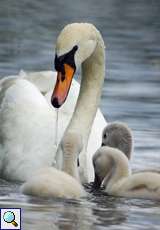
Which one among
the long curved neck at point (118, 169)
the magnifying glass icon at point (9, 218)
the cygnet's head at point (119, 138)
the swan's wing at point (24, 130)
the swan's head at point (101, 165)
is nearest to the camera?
the magnifying glass icon at point (9, 218)

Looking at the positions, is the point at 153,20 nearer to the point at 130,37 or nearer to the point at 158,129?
the point at 130,37

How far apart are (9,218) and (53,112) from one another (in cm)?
359

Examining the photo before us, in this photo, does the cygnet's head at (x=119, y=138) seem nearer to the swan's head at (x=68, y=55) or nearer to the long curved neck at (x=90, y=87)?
Result: the long curved neck at (x=90, y=87)

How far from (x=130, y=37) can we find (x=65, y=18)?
162 inches

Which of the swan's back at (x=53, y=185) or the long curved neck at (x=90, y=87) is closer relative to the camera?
the swan's back at (x=53, y=185)

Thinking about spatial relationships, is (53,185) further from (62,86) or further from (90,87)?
(90,87)


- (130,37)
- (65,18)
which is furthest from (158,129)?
(65,18)

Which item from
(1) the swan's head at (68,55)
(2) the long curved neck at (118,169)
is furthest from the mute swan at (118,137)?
(2) the long curved neck at (118,169)

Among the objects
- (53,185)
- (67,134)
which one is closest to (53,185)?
(53,185)

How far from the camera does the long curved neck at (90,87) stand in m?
12.9

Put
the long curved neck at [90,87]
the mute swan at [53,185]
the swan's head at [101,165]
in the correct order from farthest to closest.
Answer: the long curved neck at [90,87] < the swan's head at [101,165] < the mute swan at [53,185]

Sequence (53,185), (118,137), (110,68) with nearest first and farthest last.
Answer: (53,185), (118,137), (110,68)

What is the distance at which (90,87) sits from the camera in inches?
520

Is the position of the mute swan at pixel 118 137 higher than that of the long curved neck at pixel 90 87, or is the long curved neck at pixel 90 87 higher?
the long curved neck at pixel 90 87
